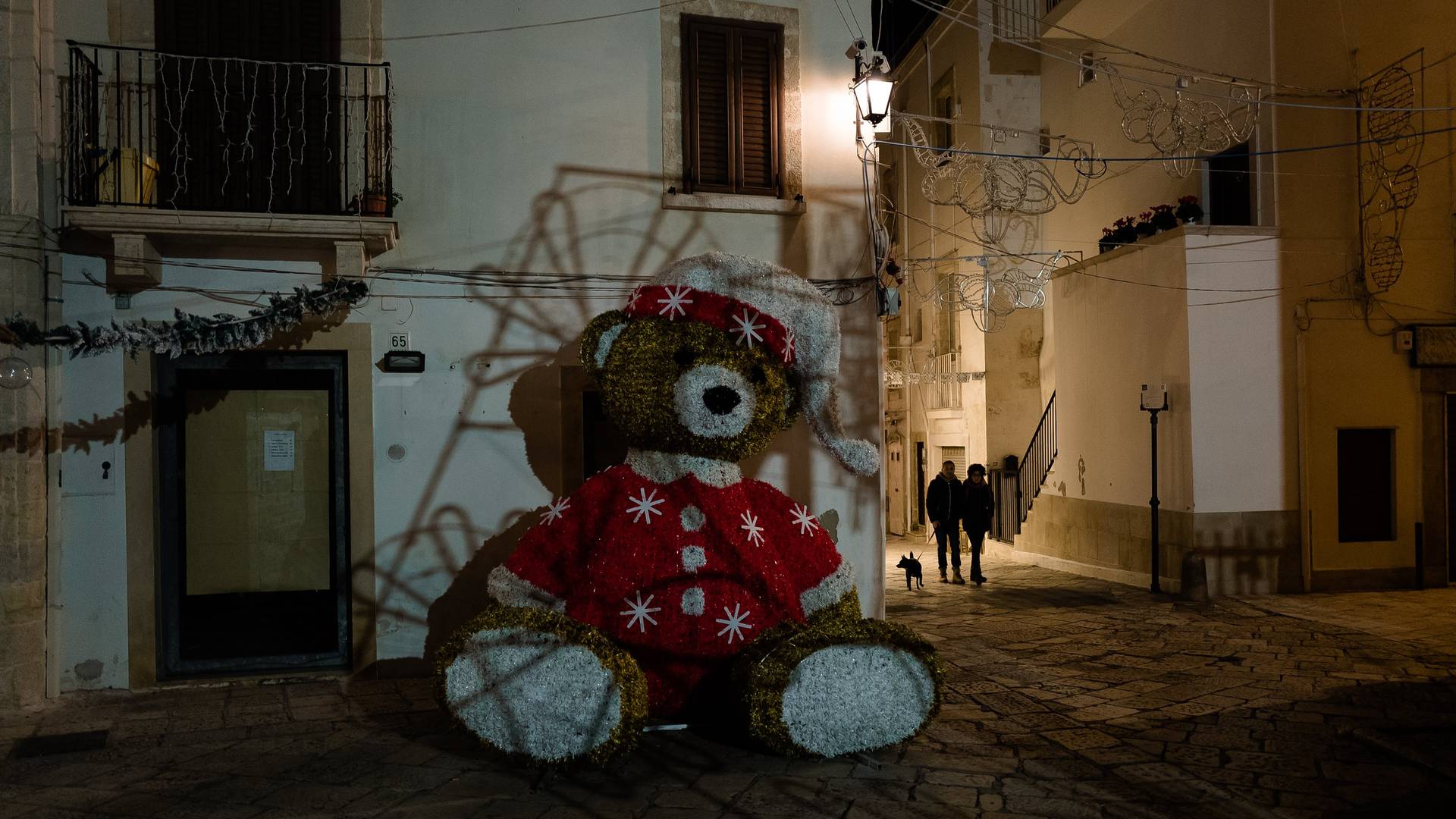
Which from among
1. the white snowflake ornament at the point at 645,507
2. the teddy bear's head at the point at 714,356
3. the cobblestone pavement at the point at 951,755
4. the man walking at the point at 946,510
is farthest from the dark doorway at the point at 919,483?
the white snowflake ornament at the point at 645,507

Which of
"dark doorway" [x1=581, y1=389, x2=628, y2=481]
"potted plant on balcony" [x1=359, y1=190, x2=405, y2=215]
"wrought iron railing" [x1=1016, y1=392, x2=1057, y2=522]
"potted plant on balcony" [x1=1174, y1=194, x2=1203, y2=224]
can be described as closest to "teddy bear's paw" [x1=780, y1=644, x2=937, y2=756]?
"dark doorway" [x1=581, y1=389, x2=628, y2=481]

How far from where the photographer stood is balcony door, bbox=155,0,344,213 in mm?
7578

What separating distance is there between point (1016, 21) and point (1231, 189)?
6.19m

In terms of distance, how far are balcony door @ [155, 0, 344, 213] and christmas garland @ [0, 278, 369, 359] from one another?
0.96 metres

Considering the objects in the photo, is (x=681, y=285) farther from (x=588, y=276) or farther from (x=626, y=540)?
(x=588, y=276)

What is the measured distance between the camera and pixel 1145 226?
1262 centimetres

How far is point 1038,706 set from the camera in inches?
265

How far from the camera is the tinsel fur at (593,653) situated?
493 centimetres

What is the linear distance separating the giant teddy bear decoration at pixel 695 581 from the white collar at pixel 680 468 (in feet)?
0.03

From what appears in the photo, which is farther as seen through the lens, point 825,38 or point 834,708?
point 825,38

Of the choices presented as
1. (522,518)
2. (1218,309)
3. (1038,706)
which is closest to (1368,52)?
(1218,309)

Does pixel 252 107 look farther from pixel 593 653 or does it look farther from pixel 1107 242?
pixel 1107 242

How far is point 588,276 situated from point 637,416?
9.79 ft

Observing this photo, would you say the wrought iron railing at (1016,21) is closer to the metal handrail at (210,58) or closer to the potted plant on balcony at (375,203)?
the metal handrail at (210,58)
